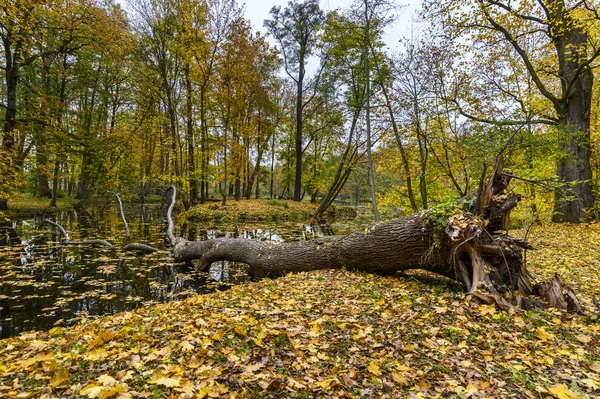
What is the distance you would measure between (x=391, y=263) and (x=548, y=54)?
→ 11.5 meters

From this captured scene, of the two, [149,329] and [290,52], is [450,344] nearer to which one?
[149,329]

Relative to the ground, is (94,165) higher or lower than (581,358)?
higher

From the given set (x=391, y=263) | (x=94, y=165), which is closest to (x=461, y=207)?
(x=391, y=263)

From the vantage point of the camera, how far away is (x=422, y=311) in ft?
11.1

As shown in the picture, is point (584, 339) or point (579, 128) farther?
point (579, 128)

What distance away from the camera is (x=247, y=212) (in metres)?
17.1

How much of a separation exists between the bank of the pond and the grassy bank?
12816 mm

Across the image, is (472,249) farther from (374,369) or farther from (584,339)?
(374,369)

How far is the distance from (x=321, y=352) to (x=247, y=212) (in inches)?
591

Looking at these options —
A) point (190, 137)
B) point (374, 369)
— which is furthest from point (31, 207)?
point (374, 369)

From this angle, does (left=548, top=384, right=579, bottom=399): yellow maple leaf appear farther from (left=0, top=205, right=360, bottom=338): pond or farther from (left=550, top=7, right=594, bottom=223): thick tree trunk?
(left=550, top=7, right=594, bottom=223): thick tree trunk

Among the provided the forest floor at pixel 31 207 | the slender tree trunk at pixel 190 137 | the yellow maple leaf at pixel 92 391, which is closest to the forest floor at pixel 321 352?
the yellow maple leaf at pixel 92 391

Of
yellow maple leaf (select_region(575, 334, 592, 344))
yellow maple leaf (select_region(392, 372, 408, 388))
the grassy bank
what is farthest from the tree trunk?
the grassy bank

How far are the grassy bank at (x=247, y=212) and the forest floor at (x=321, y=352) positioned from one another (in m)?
12.6
